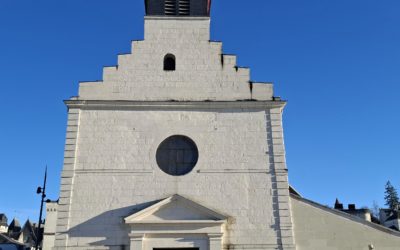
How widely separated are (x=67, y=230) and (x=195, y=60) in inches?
286

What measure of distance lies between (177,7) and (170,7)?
280mm

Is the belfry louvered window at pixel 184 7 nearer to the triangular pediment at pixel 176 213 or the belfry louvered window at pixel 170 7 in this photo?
the belfry louvered window at pixel 170 7

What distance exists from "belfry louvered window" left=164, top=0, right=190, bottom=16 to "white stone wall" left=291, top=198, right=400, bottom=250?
8.72 metres

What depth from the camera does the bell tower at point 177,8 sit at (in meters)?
15.8

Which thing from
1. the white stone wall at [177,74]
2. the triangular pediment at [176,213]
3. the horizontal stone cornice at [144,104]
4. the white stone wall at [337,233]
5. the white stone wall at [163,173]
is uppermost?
the white stone wall at [177,74]

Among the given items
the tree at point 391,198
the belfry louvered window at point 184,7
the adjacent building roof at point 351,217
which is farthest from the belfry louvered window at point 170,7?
the tree at point 391,198

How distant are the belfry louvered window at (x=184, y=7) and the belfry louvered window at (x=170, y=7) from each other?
240 millimetres

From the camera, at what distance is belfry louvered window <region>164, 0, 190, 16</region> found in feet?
52.0

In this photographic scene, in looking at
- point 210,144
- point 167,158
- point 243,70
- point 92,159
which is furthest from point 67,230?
point 243,70

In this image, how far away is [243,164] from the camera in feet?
44.0

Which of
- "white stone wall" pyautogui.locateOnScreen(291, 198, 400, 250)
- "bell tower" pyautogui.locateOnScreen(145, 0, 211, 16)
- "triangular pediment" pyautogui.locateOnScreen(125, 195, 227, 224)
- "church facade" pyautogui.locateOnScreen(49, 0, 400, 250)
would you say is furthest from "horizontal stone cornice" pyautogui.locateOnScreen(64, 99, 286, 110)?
"white stone wall" pyautogui.locateOnScreen(291, 198, 400, 250)

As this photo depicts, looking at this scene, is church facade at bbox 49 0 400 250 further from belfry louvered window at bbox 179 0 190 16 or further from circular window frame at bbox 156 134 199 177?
belfry louvered window at bbox 179 0 190 16

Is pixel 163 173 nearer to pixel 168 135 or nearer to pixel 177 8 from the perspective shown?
pixel 168 135

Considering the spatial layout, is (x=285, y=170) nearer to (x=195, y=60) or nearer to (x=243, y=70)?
(x=243, y=70)
